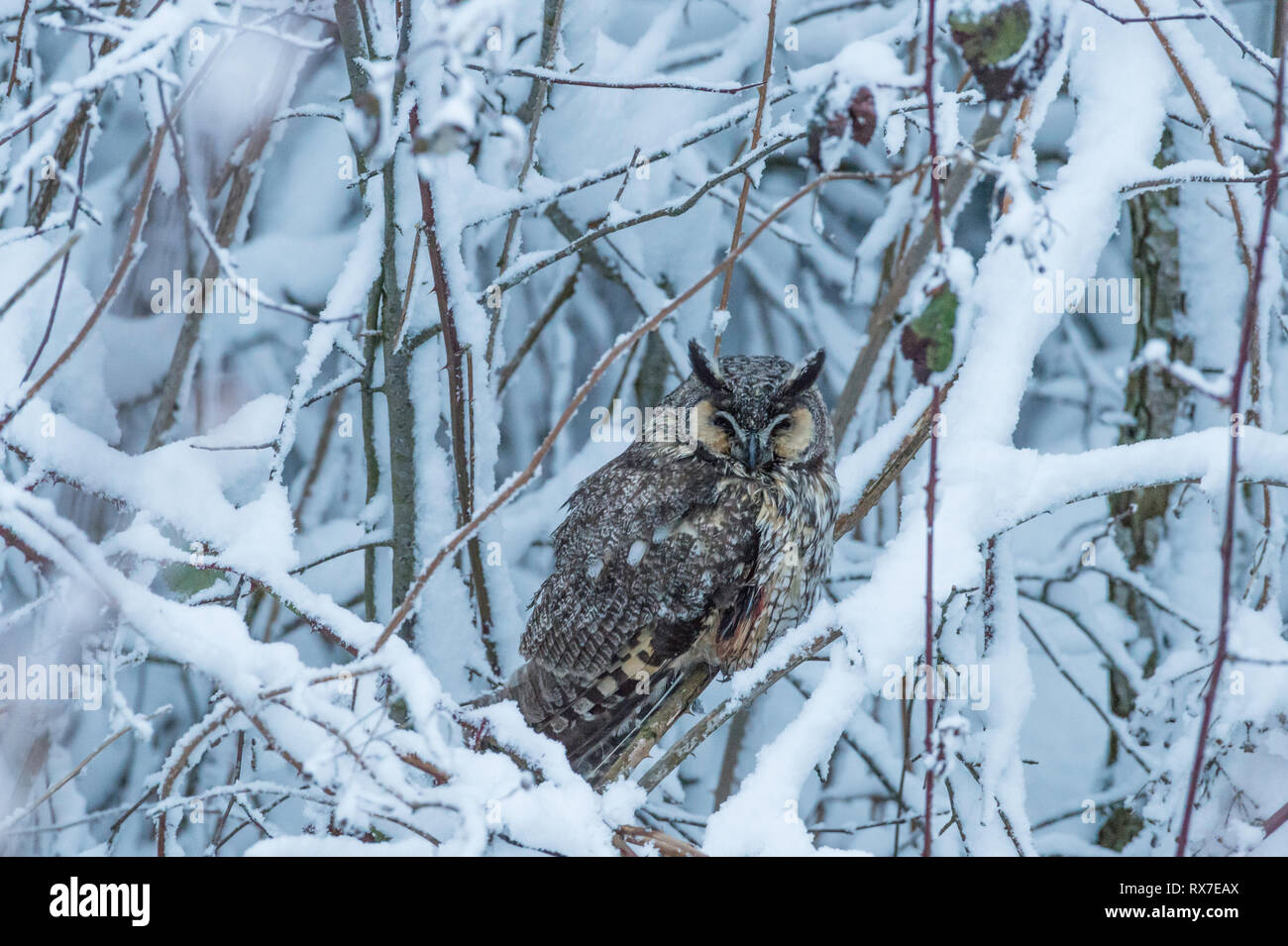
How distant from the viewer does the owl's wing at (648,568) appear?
6.81 feet

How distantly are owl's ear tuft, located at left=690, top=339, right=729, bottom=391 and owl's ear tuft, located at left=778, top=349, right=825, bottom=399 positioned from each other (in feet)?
0.41

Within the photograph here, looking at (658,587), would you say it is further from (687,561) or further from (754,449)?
(754,449)

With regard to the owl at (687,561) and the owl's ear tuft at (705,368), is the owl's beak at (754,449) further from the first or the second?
the owl's ear tuft at (705,368)

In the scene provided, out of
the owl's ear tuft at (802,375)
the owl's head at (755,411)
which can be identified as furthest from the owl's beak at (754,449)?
the owl's ear tuft at (802,375)

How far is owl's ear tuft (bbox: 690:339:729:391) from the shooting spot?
207 cm

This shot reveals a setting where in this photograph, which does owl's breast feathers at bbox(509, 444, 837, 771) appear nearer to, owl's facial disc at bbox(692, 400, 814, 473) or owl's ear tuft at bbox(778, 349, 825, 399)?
owl's facial disc at bbox(692, 400, 814, 473)

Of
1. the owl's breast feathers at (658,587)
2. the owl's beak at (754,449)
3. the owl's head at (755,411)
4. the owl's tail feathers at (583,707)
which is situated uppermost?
the owl's head at (755,411)

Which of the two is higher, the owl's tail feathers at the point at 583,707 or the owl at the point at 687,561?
the owl at the point at 687,561

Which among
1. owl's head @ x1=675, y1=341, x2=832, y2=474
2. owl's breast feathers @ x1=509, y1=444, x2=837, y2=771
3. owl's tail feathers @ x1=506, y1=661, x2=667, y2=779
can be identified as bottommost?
owl's tail feathers @ x1=506, y1=661, x2=667, y2=779

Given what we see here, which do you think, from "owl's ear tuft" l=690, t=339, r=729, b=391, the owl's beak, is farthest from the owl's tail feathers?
"owl's ear tuft" l=690, t=339, r=729, b=391

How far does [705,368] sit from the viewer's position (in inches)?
81.9

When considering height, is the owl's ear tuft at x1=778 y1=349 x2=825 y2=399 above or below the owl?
above

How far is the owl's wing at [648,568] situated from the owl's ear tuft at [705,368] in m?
0.19

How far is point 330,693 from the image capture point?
1211mm
